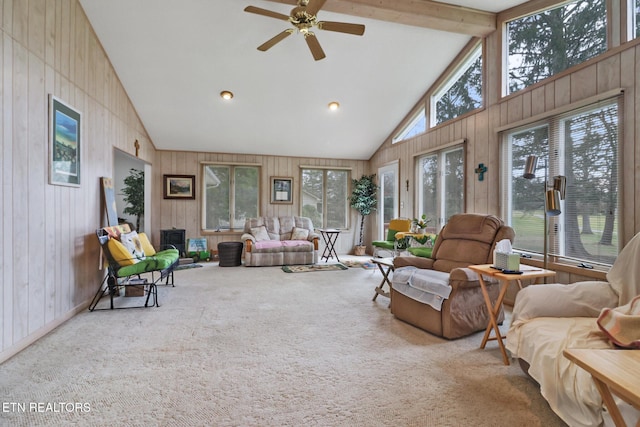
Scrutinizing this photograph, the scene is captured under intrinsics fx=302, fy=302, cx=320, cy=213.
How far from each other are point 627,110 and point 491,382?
2.47 meters

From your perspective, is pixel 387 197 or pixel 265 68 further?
pixel 387 197

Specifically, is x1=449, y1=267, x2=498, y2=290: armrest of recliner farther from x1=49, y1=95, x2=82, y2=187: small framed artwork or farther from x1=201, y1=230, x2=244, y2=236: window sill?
x1=201, y1=230, x2=244, y2=236: window sill

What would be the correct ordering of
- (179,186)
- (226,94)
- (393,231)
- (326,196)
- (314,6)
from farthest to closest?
(326,196) → (179,186) → (393,231) → (226,94) → (314,6)

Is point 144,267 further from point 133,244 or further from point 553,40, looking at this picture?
point 553,40

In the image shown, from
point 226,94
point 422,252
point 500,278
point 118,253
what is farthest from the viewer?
point 226,94

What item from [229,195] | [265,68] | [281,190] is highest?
[265,68]

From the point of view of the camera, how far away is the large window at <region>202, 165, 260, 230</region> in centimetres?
686

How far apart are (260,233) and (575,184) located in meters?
5.11

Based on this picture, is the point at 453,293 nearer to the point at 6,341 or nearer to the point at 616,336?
the point at 616,336

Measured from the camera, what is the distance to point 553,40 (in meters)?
3.25

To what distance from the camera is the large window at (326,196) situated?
740 centimetres

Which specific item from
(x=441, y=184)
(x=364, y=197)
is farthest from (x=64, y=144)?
(x=364, y=197)

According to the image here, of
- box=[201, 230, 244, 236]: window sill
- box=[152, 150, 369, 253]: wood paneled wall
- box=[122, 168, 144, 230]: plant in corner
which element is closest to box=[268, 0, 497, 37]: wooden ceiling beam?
box=[152, 150, 369, 253]: wood paneled wall

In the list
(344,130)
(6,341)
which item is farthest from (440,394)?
(344,130)
